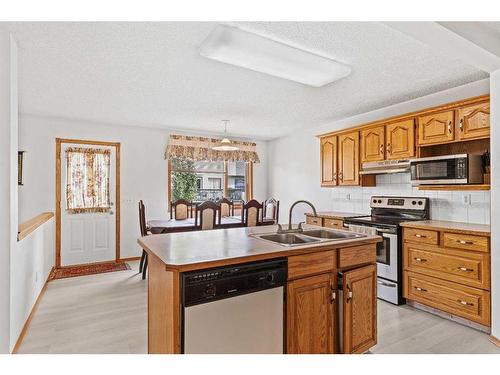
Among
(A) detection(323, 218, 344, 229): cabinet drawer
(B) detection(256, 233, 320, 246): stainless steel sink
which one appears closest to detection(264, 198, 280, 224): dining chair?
(A) detection(323, 218, 344, 229): cabinet drawer

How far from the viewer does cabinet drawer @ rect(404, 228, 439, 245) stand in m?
2.95

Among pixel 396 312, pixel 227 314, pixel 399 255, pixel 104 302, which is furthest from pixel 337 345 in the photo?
pixel 104 302

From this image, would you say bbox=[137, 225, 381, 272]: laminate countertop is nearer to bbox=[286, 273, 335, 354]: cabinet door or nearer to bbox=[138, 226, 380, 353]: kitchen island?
bbox=[138, 226, 380, 353]: kitchen island

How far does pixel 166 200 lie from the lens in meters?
5.62

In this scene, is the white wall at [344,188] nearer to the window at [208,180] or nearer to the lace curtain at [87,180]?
the window at [208,180]

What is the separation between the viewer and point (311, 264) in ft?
6.08

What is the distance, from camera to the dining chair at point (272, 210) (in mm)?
5155

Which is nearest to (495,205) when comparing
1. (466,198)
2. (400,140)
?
A: (466,198)

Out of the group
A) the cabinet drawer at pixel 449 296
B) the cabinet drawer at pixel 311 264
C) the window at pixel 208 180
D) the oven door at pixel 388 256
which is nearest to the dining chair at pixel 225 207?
the window at pixel 208 180

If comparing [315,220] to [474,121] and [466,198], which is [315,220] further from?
[474,121]

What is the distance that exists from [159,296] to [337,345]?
1199 mm

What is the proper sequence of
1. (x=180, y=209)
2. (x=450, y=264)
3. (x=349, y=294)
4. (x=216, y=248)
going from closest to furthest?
1. (x=216, y=248)
2. (x=349, y=294)
3. (x=450, y=264)
4. (x=180, y=209)

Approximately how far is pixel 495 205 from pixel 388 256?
45.7 inches

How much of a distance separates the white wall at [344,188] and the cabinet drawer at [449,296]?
831mm
